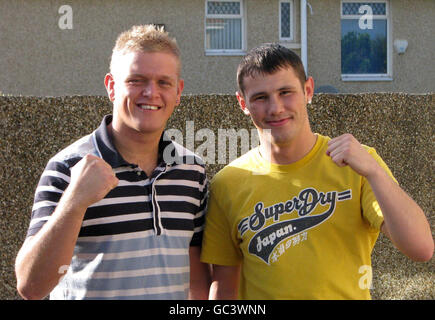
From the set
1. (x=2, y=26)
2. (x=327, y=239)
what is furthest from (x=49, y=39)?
(x=327, y=239)

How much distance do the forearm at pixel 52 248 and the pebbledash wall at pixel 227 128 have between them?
9.62ft

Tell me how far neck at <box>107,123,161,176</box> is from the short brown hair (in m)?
0.60

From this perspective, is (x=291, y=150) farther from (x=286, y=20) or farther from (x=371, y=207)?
(x=286, y=20)

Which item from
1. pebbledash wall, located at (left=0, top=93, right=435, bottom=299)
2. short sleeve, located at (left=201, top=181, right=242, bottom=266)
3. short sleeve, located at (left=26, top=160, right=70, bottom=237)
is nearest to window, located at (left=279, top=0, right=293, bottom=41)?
pebbledash wall, located at (left=0, top=93, right=435, bottom=299)

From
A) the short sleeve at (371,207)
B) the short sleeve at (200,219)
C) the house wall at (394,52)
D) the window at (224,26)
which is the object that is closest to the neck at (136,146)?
the short sleeve at (200,219)

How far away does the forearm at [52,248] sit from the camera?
2043 mm

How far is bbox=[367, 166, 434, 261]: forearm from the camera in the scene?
6.95 feet

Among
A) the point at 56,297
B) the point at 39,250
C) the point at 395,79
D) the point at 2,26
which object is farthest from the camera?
the point at 395,79

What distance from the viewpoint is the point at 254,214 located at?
2.55 m

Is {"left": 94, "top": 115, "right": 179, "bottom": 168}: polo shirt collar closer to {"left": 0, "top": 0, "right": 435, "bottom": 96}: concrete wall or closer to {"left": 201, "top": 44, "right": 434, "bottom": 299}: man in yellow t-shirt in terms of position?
{"left": 201, "top": 44, "right": 434, "bottom": 299}: man in yellow t-shirt

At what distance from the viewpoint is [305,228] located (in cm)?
245
